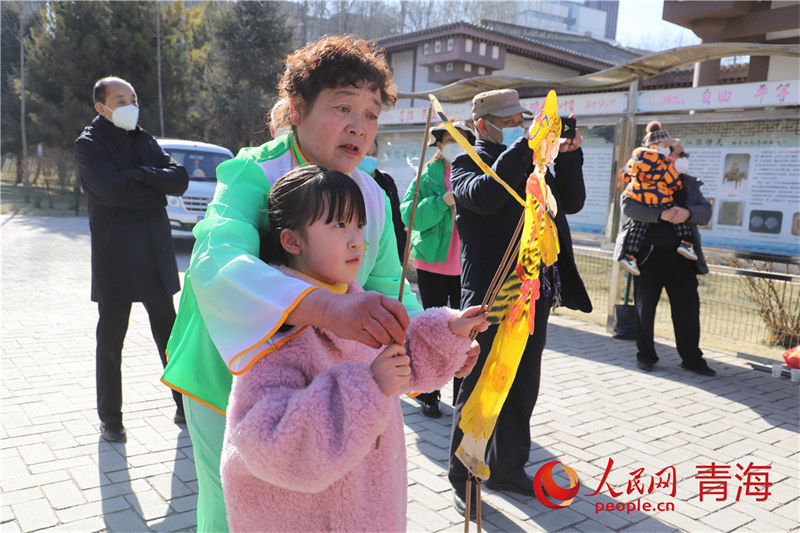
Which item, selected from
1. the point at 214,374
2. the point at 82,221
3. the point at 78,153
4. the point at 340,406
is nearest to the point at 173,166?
the point at 78,153

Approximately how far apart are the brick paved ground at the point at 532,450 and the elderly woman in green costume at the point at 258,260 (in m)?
1.54

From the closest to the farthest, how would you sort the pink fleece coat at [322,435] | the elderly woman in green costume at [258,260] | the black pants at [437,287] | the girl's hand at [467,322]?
the pink fleece coat at [322,435], the elderly woman in green costume at [258,260], the girl's hand at [467,322], the black pants at [437,287]

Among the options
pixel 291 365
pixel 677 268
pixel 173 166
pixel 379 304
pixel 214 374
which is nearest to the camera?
pixel 379 304

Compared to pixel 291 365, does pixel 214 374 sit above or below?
below

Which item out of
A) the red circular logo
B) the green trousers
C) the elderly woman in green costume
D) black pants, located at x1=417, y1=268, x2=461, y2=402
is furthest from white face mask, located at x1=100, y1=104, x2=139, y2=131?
the red circular logo

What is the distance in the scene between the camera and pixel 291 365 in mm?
1318

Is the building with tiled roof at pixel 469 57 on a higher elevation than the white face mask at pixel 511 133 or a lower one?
higher

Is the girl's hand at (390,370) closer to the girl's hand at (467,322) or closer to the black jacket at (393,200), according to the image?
the girl's hand at (467,322)

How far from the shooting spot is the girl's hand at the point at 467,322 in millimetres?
1487

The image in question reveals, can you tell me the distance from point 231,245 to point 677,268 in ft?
16.5

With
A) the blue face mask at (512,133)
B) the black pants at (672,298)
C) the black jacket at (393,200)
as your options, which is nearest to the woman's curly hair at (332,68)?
the blue face mask at (512,133)

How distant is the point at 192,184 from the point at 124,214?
9014 millimetres

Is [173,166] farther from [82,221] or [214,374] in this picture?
[82,221]

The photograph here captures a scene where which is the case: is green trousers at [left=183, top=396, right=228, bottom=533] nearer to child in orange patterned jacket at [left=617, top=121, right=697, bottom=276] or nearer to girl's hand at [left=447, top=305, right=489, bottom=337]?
girl's hand at [left=447, top=305, right=489, bottom=337]
